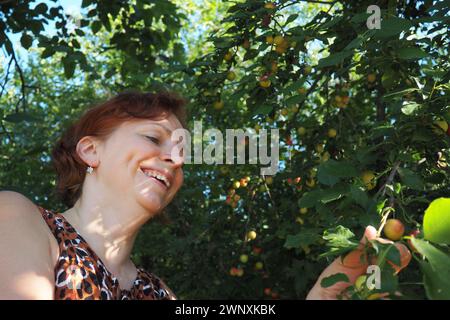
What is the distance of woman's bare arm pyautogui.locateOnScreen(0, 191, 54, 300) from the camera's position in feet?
4.99

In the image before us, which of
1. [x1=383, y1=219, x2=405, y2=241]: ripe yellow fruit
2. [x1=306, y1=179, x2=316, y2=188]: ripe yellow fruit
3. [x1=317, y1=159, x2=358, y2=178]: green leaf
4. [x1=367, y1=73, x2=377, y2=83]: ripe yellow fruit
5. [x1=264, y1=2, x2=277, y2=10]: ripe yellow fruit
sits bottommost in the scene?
[x1=383, y1=219, x2=405, y2=241]: ripe yellow fruit

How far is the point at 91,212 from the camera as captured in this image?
1.91 metres

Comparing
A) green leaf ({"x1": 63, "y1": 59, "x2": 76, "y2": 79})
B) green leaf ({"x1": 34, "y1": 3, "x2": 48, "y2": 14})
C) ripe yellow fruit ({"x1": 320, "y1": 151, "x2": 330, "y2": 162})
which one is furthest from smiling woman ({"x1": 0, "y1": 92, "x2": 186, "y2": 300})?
green leaf ({"x1": 34, "y1": 3, "x2": 48, "y2": 14})

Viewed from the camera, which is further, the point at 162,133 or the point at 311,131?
the point at 311,131

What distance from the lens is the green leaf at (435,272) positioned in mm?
1093

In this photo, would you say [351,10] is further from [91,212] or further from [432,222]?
[432,222]

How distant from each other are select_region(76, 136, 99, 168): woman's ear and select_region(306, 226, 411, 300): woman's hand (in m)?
0.91

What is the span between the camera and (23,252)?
5.17 feet

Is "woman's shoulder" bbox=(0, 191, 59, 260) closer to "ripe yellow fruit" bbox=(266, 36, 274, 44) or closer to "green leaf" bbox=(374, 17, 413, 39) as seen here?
"green leaf" bbox=(374, 17, 413, 39)

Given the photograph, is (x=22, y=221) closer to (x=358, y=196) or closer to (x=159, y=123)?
(x=159, y=123)

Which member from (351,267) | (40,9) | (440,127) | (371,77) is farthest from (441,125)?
(40,9)

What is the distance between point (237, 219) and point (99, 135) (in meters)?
1.75
